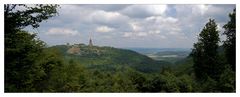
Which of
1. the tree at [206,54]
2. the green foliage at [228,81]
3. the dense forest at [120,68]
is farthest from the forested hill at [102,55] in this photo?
the green foliage at [228,81]

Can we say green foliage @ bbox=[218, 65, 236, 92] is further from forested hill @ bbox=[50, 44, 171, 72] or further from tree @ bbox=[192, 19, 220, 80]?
forested hill @ bbox=[50, 44, 171, 72]

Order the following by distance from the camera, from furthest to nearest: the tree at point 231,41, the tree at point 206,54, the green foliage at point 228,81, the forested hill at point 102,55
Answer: the tree at point 206,54, the forested hill at point 102,55, the tree at point 231,41, the green foliage at point 228,81

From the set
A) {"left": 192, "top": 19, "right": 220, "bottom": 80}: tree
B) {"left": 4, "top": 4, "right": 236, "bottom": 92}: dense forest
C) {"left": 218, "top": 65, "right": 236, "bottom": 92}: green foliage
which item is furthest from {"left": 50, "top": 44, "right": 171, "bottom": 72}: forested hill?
{"left": 218, "top": 65, "right": 236, "bottom": 92}: green foliage

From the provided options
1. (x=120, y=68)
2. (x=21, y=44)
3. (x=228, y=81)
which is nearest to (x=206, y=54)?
(x=120, y=68)

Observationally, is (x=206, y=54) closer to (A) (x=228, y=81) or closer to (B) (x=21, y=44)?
(A) (x=228, y=81)

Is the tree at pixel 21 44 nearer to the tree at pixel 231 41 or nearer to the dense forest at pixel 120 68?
the dense forest at pixel 120 68

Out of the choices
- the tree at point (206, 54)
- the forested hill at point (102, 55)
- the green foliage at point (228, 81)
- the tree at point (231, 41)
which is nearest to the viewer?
the green foliage at point (228, 81)

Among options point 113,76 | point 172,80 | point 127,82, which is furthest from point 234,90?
point 113,76
